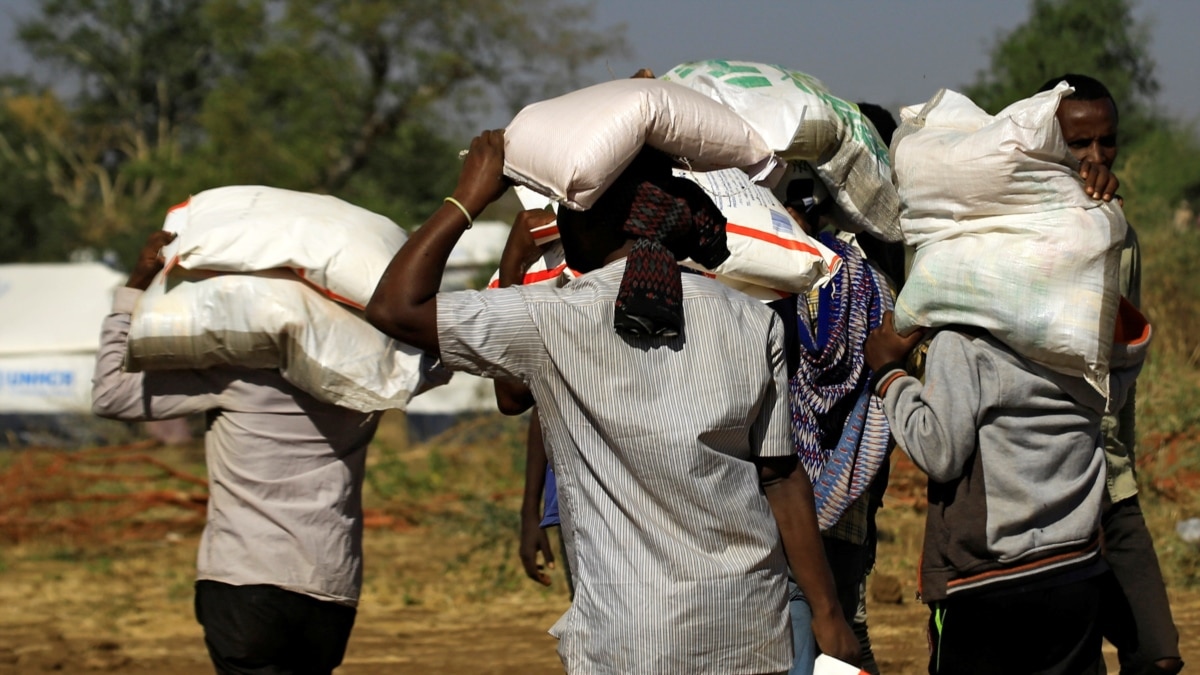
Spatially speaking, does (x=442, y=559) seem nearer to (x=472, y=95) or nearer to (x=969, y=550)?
(x=969, y=550)

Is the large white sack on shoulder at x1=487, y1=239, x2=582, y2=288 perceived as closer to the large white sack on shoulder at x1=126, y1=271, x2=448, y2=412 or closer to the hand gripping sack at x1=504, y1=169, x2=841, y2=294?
the hand gripping sack at x1=504, y1=169, x2=841, y2=294

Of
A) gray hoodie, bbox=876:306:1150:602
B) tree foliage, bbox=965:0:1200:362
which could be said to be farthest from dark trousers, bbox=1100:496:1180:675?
tree foliage, bbox=965:0:1200:362

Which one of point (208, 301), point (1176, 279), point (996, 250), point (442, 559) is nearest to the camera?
point (996, 250)

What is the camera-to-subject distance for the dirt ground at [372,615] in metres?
5.80

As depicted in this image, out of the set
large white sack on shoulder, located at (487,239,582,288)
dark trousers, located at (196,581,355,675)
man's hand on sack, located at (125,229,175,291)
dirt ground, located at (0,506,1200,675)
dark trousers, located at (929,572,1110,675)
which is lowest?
dirt ground, located at (0,506,1200,675)

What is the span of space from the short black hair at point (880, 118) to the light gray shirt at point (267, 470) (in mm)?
1598

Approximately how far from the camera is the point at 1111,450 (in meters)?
3.74

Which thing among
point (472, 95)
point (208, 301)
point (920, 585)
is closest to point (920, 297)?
point (920, 585)

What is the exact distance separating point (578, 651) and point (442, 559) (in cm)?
587

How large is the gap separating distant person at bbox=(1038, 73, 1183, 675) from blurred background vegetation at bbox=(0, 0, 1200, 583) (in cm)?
287

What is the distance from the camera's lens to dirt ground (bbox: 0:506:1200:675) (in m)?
5.80

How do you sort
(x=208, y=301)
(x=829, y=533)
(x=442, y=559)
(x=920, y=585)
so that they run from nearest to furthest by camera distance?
(x=920, y=585), (x=829, y=533), (x=208, y=301), (x=442, y=559)

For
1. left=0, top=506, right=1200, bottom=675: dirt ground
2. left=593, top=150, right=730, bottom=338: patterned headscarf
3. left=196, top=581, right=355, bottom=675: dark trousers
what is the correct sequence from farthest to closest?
1. left=0, top=506, right=1200, bottom=675: dirt ground
2. left=196, top=581, right=355, bottom=675: dark trousers
3. left=593, top=150, right=730, bottom=338: patterned headscarf

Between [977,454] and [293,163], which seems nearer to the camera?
[977,454]
